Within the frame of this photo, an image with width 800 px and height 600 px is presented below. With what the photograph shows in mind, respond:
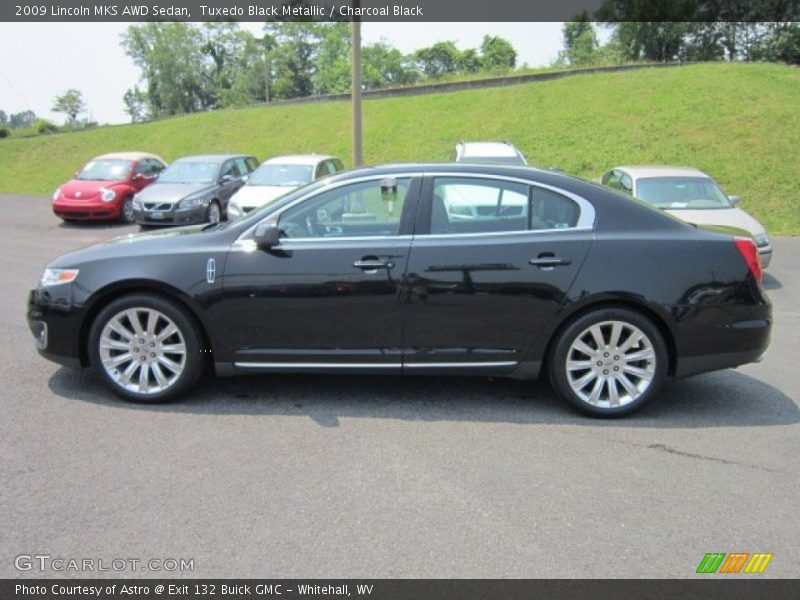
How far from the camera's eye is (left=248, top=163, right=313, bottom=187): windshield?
1305 centimetres

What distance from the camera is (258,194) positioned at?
12484mm

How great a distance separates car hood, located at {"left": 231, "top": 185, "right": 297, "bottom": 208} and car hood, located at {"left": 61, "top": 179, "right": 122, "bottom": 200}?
13.5ft

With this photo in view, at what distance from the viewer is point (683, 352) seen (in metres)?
4.44

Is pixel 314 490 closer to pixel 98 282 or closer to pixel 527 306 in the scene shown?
pixel 527 306

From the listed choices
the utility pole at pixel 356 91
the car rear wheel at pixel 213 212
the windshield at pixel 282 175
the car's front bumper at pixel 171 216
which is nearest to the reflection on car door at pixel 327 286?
the utility pole at pixel 356 91

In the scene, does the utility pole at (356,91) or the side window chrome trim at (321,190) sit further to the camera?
the utility pole at (356,91)

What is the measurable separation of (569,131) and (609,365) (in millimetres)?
19509

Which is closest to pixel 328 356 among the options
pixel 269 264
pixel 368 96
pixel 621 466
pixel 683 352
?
pixel 269 264

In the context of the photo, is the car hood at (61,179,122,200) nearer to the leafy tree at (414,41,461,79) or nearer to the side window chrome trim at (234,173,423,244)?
the side window chrome trim at (234,173,423,244)

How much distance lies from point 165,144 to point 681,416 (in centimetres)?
3040

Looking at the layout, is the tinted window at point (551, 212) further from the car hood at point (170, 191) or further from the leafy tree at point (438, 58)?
the leafy tree at point (438, 58)

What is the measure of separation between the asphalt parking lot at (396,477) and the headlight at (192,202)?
8.58 metres

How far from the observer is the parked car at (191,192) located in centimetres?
1350

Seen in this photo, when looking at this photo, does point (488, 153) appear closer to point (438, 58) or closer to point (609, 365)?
point (609, 365)
